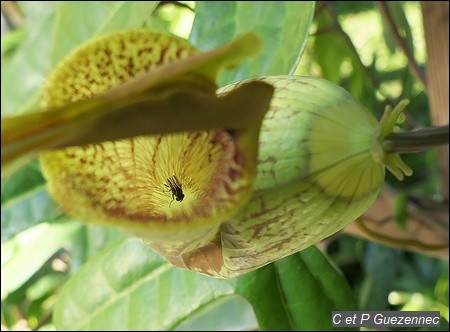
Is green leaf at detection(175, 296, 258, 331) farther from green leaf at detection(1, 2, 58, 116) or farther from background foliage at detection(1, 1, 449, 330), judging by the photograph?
green leaf at detection(1, 2, 58, 116)

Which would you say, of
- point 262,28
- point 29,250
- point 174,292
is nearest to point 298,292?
point 174,292

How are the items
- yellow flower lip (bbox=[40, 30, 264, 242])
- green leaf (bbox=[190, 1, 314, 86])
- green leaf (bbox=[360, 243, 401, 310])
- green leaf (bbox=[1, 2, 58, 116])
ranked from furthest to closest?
green leaf (bbox=[360, 243, 401, 310])
green leaf (bbox=[1, 2, 58, 116])
green leaf (bbox=[190, 1, 314, 86])
yellow flower lip (bbox=[40, 30, 264, 242])

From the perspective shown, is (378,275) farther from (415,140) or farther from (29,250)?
(415,140)

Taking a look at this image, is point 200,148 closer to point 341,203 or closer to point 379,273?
point 341,203

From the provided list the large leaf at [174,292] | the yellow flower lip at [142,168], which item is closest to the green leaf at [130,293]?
the large leaf at [174,292]

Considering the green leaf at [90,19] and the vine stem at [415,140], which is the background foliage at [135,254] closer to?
the green leaf at [90,19]

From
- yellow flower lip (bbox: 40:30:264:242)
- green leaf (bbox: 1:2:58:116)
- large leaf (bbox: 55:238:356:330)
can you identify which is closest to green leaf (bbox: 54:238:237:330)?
large leaf (bbox: 55:238:356:330)

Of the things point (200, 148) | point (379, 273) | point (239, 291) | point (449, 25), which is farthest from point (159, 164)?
point (379, 273)
